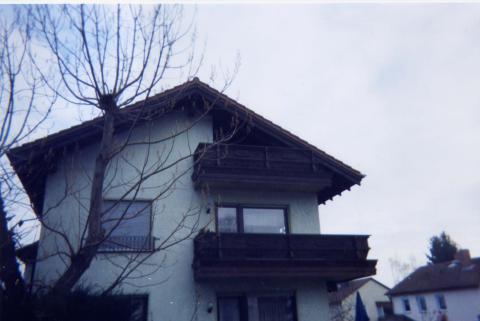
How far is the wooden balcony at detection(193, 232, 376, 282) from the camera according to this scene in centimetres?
1168

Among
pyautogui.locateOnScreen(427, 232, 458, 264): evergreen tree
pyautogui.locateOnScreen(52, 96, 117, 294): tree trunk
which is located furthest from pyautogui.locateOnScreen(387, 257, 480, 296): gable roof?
pyautogui.locateOnScreen(52, 96, 117, 294): tree trunk

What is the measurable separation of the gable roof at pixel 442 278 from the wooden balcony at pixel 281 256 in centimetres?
2525

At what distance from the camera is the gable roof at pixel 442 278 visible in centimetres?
3369

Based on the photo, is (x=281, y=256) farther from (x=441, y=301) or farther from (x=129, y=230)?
(x=441, y=301)

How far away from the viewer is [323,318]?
41.9ft

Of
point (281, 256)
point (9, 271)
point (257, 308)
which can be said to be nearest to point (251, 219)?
point (281, 256)

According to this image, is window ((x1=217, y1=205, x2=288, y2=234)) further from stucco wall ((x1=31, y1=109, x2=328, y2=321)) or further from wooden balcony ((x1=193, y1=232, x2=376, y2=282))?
wooden balcony ((x1=193, y1=232, x2=376, y2=282))

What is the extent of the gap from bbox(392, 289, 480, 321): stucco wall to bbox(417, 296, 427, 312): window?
0.29 metres

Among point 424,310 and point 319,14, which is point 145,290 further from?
point 424,310

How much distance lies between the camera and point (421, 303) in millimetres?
38125

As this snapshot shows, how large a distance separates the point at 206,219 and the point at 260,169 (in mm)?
2319

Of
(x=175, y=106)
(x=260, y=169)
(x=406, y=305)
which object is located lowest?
(x=406, y=305)

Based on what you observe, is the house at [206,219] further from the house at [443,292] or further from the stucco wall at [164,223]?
the house at [443,292]

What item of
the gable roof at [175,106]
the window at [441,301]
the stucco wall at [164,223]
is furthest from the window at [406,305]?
the stucco wall at [164,223]
